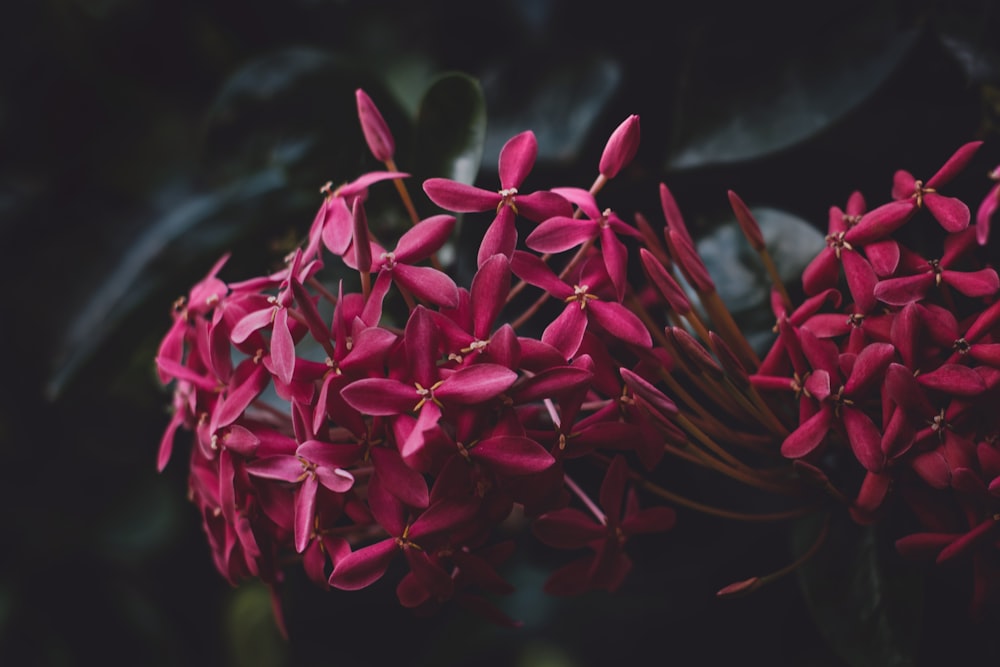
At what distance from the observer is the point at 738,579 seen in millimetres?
569

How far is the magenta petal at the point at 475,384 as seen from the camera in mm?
300

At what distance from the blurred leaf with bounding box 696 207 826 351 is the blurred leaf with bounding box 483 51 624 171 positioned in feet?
0.40

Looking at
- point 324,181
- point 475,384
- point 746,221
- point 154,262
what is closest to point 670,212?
point 746,221

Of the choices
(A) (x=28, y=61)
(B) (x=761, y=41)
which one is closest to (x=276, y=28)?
(A) (x=28, y=61)

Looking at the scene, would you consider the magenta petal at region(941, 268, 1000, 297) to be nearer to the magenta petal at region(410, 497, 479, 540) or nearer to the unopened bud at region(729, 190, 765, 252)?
the unopened bud at region(729, 190, 765, 252)

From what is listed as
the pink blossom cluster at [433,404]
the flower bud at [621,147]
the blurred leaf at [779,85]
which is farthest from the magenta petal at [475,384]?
the blurred leaf at [779,85]

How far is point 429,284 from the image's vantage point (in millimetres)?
330

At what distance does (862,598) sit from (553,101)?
1.20ft

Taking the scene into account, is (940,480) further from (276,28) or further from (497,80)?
(276,28)

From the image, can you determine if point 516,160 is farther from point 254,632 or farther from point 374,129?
point 254,632

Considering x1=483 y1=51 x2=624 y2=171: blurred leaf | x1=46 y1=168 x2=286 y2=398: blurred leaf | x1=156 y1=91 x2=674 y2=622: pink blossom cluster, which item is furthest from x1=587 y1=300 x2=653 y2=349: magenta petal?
x1=46 y1=168 x2=286 y2=398: blurred leaf

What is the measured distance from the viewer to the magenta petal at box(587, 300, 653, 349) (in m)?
0.33

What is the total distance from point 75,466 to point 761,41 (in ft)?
2.60

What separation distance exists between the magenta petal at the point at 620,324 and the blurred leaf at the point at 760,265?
127mm
